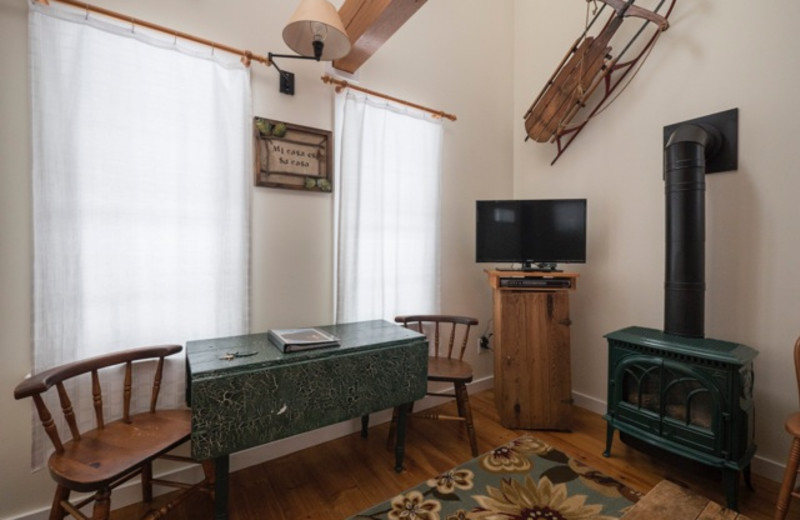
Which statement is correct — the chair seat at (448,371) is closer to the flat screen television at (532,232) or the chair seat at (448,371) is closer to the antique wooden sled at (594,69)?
the flat screen television at (532,232)

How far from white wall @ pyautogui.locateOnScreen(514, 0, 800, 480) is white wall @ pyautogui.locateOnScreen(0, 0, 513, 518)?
0.63m

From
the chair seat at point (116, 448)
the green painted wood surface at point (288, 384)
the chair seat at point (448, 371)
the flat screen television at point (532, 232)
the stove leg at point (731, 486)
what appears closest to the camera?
the chair seat at point (116, 448)

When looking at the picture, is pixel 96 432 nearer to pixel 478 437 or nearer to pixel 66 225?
pixel 66 225

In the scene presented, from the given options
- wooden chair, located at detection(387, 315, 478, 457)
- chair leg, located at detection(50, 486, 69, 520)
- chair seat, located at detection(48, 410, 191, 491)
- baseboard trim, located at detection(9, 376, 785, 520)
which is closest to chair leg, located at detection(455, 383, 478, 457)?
wooden chair, located at detection(387, 315, 478, 457)

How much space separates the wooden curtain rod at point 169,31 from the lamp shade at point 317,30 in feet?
1.17

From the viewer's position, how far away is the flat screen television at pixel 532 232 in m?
2.43

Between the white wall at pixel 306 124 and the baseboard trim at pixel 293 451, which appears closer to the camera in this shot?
the white wall at pixel 306 124

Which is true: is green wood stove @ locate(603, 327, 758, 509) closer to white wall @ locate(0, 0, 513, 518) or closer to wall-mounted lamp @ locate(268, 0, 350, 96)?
white wall @ locate(0, 0, 513, 518)

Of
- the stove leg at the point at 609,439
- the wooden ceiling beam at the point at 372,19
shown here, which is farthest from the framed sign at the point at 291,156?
the stove leg at the point at 609,439

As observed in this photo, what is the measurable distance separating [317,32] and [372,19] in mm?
362

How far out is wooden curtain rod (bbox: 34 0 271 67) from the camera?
147 centimetres

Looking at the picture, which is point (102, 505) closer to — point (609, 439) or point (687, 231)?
point (609, 439)

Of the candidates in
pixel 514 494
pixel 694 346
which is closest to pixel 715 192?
pixel 694 346

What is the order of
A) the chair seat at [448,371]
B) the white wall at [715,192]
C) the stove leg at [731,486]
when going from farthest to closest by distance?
the chair seat at [448,371] < the white wall at [715,192] < the stove leg at [731,486]
